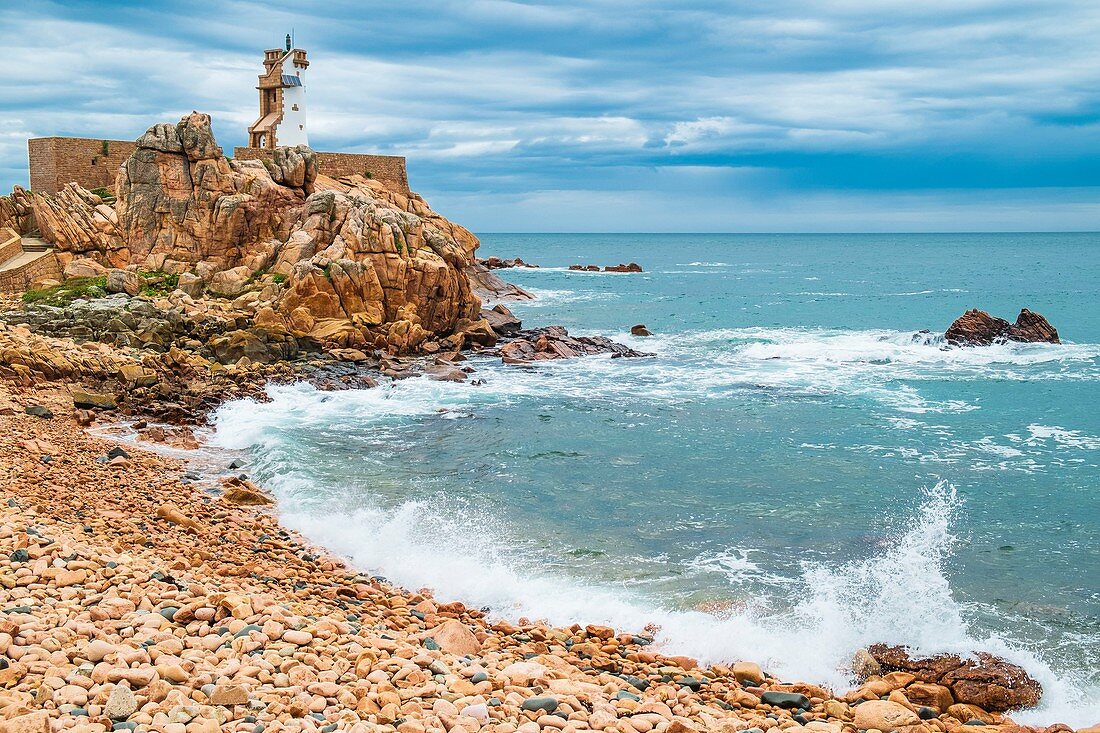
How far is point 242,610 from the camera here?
912cm

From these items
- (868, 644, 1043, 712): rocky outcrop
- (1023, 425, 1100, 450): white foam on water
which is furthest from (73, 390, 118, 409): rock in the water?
(1023, 425, 1100, 450): white foam on water

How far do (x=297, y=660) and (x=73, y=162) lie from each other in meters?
36.8

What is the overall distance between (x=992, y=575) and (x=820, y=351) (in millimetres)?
24810

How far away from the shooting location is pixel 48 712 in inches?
259

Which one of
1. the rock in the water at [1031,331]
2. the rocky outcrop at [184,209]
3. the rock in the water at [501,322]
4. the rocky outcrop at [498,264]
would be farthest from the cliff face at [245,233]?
the rocky outcrop at [498,264]

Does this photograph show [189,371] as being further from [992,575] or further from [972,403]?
[972,403]

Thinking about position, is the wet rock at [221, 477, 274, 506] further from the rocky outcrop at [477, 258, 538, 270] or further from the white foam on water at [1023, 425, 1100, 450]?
the rocky outcrop at [477, 258, 538, 270]

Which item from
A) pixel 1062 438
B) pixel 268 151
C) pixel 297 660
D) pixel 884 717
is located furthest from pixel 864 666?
pixel 268 151

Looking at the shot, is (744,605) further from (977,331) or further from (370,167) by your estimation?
(370,167)

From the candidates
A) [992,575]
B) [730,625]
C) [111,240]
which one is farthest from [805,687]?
[111,240]

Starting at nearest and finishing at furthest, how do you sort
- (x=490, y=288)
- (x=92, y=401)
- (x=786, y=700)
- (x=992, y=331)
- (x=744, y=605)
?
(x=786, y=700)
(x=744, y=605)
(x=92, y=401)
(x=992, y=331)
(x=490, y=288)

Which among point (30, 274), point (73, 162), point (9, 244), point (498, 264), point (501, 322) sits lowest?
point (501, 322)

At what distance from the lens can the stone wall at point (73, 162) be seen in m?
37.3

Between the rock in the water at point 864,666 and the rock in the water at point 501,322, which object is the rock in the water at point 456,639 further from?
the rock in the water at point 501,322
